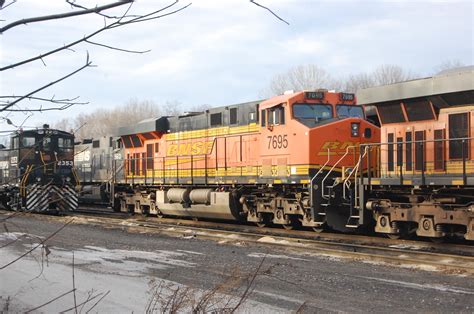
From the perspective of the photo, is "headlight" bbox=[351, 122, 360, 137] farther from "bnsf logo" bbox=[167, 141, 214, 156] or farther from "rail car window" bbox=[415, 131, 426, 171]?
"bnsf logo" bbox=[167, 141, 214, 156]

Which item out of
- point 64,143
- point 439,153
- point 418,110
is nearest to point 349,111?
point 418,110

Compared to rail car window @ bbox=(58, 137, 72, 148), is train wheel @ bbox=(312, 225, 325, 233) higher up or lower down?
lower down

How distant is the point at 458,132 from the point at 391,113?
1786 mm

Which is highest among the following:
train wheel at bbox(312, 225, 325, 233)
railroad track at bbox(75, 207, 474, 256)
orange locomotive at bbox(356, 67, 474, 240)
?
orange locomotive at bbox(356, 67, 474, 240)

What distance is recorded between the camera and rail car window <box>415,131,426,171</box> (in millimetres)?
11598

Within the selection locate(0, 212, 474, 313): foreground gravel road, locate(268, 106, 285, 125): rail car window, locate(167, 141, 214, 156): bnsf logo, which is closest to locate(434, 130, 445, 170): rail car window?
locate(0, 212, 474, 313): foreground gravel road

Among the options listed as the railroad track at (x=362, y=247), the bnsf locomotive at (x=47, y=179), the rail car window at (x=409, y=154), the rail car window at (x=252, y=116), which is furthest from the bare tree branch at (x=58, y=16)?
the bnsf locomotive at (x=47, y=179)

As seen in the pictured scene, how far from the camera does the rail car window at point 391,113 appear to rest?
1255 centimetres

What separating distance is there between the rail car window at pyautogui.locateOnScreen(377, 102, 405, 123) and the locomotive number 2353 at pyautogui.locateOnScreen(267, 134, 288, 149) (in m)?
2.76

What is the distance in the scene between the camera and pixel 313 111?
1474 cm

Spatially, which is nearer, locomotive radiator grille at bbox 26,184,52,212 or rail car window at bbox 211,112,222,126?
rail car window at bbox 211,112,222,126

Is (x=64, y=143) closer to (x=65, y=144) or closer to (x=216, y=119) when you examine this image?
(x=65, y=144)

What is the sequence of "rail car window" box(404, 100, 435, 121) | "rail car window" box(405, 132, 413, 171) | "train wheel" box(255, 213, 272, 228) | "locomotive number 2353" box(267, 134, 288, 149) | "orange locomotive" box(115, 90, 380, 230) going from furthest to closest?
"train wheel" box(255, 213, 272, 228) → "locomotive number 2353" box(267, 134, 288, 149) → "orange locomotive" box(115, 90, 380, 230) → "rail car window" box(405, 132, 413, 171) → "rail car window" box(404, 100, 435, 121)

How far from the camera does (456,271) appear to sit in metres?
8.38
